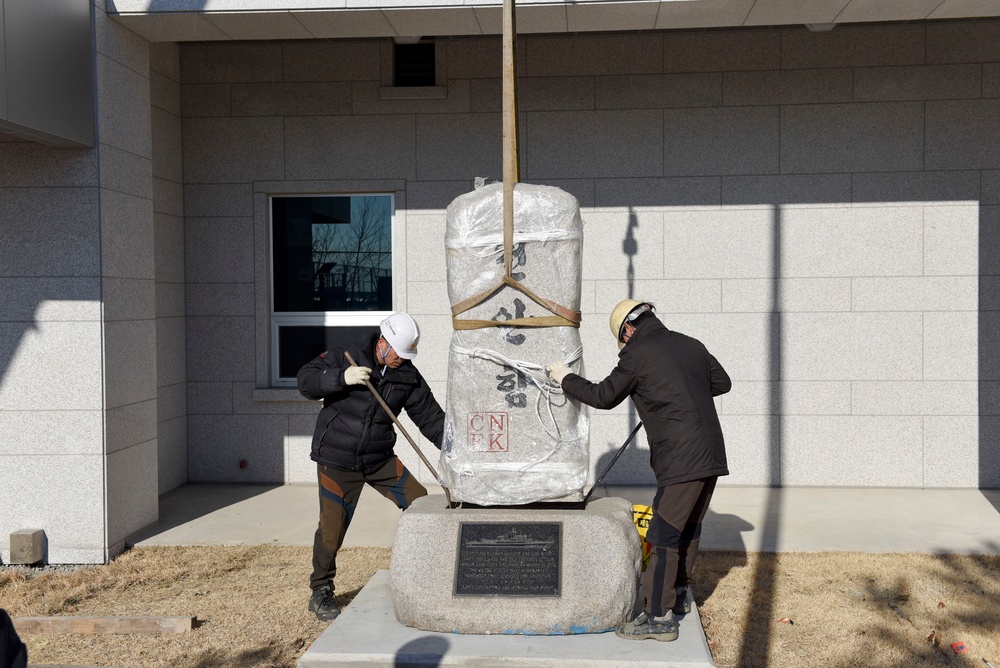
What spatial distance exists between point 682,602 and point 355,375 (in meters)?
2.14

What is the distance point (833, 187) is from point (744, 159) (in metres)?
0.84

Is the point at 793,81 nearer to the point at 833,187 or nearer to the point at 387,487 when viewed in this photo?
the point at 833,187

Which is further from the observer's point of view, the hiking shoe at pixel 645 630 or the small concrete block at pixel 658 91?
the small concrete block at pixel 658 91

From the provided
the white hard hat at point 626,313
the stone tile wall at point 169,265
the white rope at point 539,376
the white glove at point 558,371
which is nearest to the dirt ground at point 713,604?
the white rope at point 539,376

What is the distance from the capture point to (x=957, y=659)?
4648 mm

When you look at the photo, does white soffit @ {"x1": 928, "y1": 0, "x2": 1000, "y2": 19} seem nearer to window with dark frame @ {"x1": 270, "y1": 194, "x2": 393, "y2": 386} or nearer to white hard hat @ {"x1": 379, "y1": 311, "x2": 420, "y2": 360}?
white hard hat @ {"x1": 379, "y1": 311, "x2": 420, "y2": 360}

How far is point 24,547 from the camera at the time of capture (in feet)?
20.6

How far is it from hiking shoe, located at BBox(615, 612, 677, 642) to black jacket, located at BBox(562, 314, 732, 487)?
26.5 inches

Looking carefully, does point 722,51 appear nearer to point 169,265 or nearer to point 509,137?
point 509,137

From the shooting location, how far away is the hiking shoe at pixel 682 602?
4785 mm

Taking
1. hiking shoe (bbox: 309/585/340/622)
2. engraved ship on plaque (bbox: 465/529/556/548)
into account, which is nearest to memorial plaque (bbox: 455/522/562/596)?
engraved ship on plaque (bbox: 465/529/556/548)

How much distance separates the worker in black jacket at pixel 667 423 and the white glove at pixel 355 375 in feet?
→ 3.53

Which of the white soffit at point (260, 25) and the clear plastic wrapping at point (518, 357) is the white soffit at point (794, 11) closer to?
the clear plastic wrapping at point (518, 357)

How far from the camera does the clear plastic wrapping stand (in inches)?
185
